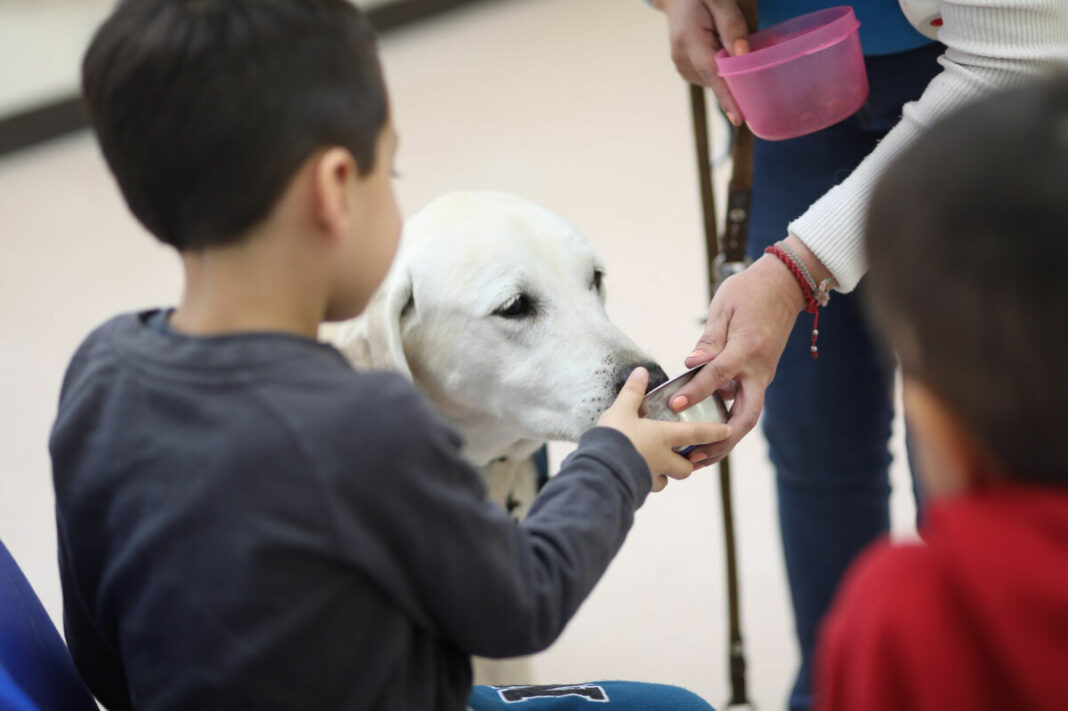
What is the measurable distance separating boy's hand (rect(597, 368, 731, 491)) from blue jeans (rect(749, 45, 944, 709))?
0.39 metres

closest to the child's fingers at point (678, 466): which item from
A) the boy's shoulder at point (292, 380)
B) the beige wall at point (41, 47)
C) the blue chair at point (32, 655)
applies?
the boy's shoulder at point (292, 380)

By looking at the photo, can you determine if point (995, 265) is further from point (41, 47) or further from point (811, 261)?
point (41, 47)

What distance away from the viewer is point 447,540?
0.67m

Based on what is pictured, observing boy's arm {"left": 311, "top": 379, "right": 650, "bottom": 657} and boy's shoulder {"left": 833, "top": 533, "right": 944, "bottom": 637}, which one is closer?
boy's shoulder {"left": 833, "top": 533, "right": 944, "bottom": 637}

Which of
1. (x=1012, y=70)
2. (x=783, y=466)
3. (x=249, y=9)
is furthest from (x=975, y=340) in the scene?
(x=783, y=466)

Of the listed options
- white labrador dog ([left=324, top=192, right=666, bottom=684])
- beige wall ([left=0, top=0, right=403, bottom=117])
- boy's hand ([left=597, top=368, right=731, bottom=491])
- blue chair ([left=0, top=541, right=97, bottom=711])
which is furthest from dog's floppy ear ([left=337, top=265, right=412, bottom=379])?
beige wall ([left=0, top=0, right=403, bottom=117])

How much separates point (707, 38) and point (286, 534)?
2.42 feet

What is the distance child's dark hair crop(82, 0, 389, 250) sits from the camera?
2.24 feet

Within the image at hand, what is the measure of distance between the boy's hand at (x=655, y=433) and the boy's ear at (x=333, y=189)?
265 mm

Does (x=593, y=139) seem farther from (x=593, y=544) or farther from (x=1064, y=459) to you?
(x=1064, y=459)

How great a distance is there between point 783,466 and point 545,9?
9.70ft

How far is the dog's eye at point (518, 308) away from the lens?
1.19m

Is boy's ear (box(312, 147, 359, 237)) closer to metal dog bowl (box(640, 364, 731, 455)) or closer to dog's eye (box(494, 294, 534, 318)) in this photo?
metal dog bowl (box(640, 364, 731, 455))

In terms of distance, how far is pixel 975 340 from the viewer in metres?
0.49
